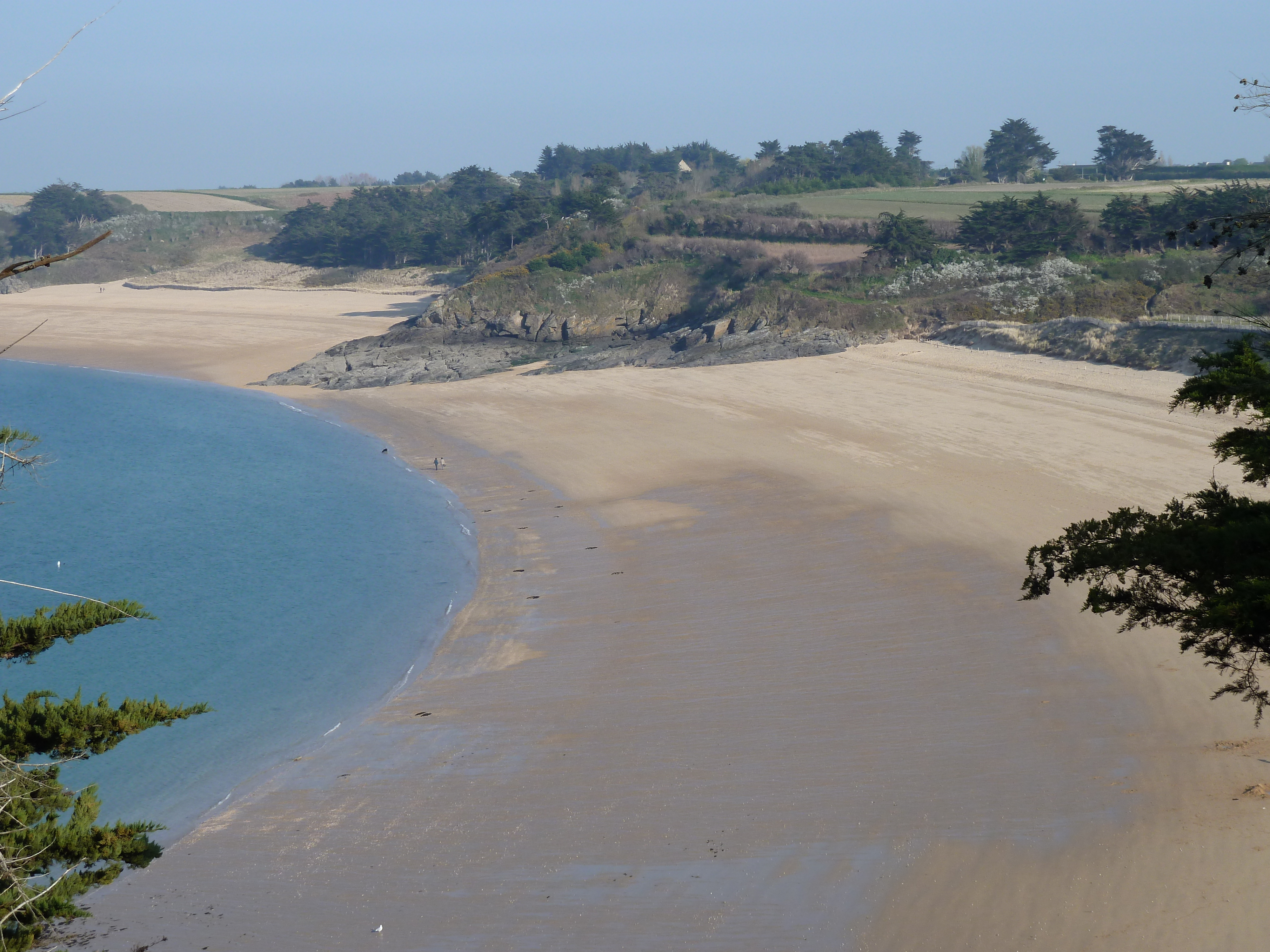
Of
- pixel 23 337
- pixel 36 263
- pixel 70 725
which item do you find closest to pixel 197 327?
pixel 70 725

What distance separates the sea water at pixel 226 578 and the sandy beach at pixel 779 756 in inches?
39.2

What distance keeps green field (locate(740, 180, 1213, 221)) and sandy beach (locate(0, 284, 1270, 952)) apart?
2885cm

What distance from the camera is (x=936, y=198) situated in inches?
2197

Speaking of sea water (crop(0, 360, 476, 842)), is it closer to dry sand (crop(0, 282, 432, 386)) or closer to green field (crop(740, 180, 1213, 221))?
dry sand (crop(0, 282, 432, 386))

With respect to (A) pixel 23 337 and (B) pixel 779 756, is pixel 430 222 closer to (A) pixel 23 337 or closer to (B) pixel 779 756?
(B) pixel 779 756

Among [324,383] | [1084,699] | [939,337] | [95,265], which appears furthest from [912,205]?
[95,265]

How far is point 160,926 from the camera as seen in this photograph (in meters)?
8.87

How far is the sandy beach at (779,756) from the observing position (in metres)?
8.31

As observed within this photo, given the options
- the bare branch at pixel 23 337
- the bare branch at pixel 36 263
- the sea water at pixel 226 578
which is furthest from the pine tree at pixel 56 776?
the sea water at pixel 226 578

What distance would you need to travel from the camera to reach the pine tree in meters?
5.48

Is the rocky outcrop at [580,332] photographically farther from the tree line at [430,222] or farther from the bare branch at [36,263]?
the bare branch at [36,263]

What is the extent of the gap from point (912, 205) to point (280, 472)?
36986 millimetres

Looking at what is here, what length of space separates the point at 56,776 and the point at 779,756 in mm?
6690

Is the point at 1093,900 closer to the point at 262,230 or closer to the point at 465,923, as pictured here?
the point at 465,923
